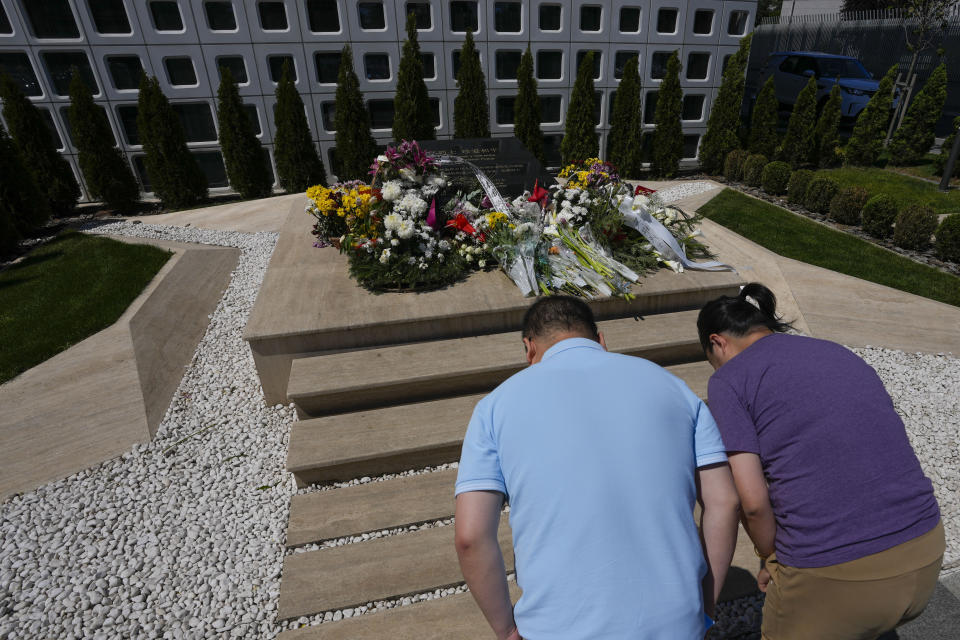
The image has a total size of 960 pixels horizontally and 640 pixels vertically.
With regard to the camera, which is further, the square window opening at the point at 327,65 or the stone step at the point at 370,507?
the square window opening at the point at 327,65

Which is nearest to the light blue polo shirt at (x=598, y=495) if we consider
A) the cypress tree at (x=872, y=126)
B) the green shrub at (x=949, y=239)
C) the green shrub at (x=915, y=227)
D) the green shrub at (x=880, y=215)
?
the green shrub at (x=949, y=239)

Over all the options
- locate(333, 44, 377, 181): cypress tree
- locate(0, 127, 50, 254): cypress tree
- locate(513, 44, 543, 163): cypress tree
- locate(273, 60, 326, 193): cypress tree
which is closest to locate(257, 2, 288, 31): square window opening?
locate(273, 60, 326, 193): cypress tree

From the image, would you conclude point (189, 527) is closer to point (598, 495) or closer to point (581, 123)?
point (598, 495)

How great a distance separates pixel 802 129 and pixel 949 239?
8225 millimetres

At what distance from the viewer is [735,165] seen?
46.5 feet

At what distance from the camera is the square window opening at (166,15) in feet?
46.2

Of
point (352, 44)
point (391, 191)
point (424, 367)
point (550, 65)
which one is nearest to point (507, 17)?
point (550, 65)

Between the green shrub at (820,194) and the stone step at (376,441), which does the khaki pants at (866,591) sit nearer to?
the stone step at (376,441)

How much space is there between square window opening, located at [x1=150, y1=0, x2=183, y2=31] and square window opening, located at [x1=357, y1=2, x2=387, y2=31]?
17.7ft

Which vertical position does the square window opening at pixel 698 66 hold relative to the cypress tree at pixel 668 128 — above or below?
above

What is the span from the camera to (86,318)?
19.6 feet

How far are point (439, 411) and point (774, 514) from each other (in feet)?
8.34

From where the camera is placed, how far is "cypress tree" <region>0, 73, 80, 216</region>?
11156mm

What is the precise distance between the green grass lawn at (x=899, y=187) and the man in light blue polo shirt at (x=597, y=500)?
11.9 metres
